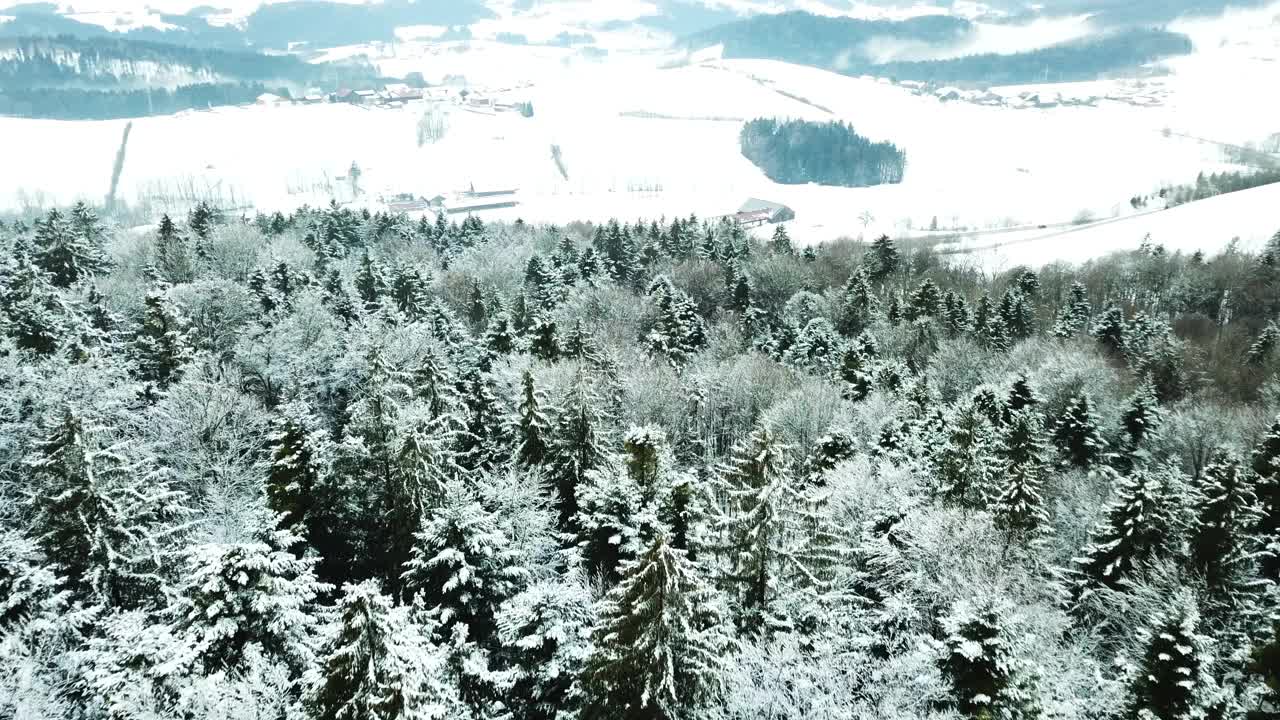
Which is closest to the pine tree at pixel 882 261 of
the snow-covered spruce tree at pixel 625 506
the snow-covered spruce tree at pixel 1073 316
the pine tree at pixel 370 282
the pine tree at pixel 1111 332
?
the snow-covered spruce tree at pixel 1073 316

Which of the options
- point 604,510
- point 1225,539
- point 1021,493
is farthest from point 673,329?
point 1225,539

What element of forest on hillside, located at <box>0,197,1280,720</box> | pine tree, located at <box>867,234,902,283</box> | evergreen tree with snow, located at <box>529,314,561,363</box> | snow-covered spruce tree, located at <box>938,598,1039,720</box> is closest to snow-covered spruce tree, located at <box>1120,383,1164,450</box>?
forest on hillside, located at <box>0,197,1280,720</box>

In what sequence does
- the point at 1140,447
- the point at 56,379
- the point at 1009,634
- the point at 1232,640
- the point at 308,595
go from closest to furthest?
the point at 1009,634 → the point at 308,595 → the point at 1232,640 → the point at 56,379 → the point at 1140,447

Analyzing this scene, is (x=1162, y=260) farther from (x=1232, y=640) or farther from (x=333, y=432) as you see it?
(x=333, y=432)

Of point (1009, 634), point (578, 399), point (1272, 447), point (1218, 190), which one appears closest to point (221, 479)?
point (578, 399)

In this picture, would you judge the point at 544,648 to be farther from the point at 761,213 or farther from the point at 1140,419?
the point at 761,213

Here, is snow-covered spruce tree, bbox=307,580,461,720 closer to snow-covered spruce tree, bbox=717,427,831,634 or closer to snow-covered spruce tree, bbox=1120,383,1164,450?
snow-covered spruce tree, bbox=717,427,831,634
